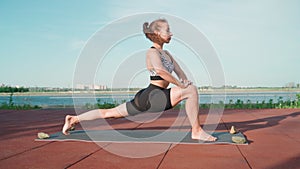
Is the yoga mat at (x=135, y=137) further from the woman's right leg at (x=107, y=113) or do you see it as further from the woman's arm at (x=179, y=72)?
the woman's arm at (x=179, y=72)

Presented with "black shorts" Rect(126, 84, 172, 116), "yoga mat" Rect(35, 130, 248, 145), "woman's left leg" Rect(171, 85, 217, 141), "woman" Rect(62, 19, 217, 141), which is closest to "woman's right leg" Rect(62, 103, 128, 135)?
"woman" Rect(62, 19, 217, 141)

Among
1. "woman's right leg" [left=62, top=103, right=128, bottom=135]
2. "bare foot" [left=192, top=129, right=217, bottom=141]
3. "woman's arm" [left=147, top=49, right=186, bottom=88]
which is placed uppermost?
"woman's arm" [left=147, top=49, right=186, bottom=88]

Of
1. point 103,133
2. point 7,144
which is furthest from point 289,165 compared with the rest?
point 7,144

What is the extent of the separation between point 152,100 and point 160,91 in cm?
16

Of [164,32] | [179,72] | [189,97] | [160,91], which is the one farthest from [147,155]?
[164,32]

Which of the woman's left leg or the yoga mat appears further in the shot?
the yoga mat

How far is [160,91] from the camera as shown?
4.17m

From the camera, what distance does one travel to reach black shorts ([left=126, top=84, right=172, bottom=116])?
4145 millimetres

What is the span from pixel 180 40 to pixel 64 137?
87.2 inches

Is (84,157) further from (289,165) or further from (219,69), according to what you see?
(219,69)

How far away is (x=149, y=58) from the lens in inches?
167

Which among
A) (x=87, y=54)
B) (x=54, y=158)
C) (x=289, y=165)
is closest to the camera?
(x=289, y=165)

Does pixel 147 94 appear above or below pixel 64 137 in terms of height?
above

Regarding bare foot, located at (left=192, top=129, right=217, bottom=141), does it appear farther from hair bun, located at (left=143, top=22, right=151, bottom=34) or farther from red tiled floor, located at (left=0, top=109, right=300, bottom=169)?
hair bun, located at (left=143, top=22, right=151, bottom=34)
